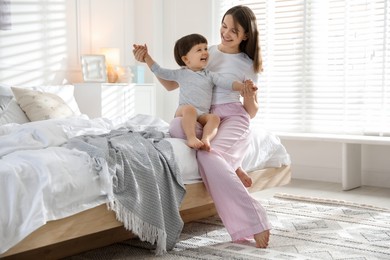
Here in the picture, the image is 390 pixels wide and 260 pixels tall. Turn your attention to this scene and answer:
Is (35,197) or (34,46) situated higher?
(34,46)

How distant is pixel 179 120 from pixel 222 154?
27 centimetres

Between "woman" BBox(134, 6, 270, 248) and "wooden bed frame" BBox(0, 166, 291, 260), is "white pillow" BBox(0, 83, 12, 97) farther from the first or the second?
"wooden bed frame" BBox(0, 166, 291, 260)

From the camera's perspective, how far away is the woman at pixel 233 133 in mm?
2518

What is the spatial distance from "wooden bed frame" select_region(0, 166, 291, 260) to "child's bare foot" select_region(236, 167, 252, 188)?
0.64 ft

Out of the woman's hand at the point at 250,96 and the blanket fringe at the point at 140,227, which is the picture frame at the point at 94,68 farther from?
the blanket fringe at the point at 140,227

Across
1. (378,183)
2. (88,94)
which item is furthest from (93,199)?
(378,183)

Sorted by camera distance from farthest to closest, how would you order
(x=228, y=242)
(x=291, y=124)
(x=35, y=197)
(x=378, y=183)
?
(x=291, y=124) < (x=378, y=183) < (x=228, y=242) < (x=35, y=197)

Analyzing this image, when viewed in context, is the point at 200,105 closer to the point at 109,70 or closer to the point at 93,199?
the point at 93,199

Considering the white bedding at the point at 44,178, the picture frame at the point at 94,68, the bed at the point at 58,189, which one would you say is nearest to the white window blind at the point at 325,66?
the picture frame at the point at 94,68

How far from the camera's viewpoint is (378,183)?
443 cm

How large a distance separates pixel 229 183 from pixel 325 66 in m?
2.43

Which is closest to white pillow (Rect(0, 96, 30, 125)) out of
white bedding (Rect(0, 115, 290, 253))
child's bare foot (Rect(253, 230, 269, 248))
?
white bedding (Rect(0, 115, 290, 253))

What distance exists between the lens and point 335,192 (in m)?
4.16

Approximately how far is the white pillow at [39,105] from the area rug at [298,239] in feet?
4.02
